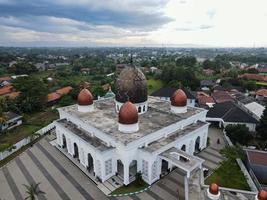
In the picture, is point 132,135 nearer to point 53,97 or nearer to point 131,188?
point 131,188

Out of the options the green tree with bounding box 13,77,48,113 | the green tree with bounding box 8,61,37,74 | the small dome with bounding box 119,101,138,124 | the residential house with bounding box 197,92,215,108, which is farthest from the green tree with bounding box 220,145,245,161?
the green tree with bounding box 8,61,37,74

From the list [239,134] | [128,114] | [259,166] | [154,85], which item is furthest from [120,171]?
[154,85]

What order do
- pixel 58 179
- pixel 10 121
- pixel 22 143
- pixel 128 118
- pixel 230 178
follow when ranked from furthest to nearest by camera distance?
pixel 10 121 < pixel 22 143 < pixel 128 118 < pixel 58 179 < pixel 230 178

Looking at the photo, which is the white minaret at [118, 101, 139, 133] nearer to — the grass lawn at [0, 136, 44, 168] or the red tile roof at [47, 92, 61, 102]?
Result: the grass lawn at [0, 136, 44, 168]

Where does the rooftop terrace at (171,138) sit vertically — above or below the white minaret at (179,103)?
below

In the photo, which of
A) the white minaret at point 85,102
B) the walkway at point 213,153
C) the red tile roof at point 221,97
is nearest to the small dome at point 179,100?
the walkway at point 213,153

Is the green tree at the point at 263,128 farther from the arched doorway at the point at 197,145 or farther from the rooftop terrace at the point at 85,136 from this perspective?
the rooftop terrace at the point at 85,136
